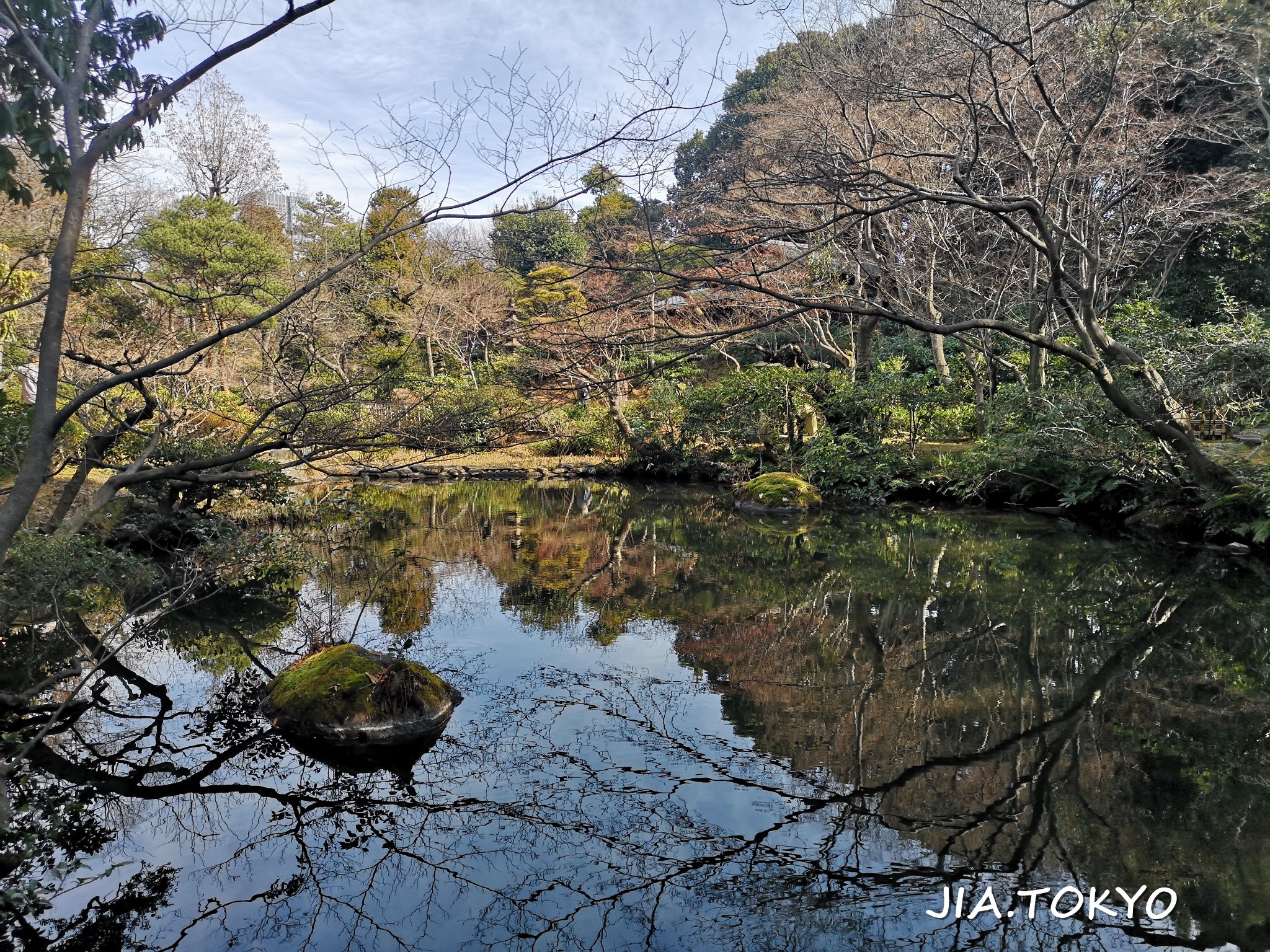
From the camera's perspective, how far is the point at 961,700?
5.03 meters

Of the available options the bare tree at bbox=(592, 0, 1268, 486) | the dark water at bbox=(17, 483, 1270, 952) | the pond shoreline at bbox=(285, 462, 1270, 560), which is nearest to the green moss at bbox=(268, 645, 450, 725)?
the dark water at bbox=(17, 483, 1270, 952)

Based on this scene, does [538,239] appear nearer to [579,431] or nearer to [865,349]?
[579,431]

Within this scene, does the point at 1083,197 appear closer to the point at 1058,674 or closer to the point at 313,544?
the point at 1058,674

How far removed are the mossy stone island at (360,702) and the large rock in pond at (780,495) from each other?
9.10m

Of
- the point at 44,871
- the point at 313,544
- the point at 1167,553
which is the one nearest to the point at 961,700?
the point at 44,871

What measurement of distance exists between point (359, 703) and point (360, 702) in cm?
1

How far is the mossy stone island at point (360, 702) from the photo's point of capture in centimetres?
468

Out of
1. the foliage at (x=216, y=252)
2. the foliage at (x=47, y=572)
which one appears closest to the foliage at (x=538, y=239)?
the foliage at (x=216, y=252)

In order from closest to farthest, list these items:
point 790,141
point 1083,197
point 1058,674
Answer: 1. point 1058,674
2. point 1083,197
3. point 790,141

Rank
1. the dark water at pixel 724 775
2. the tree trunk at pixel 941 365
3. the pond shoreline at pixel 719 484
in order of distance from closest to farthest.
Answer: the dark water at pixel 724 775, the pond shoreline at pixel 719 484, the tree trunk at pixel 941 365

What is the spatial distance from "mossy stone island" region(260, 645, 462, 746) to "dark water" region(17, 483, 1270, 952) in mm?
200

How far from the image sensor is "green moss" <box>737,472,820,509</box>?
44.5 feet

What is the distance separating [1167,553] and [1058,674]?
4.69 m

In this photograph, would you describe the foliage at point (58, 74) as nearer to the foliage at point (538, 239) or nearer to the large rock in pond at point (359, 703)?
the large rock in pond at point (359, 703)
